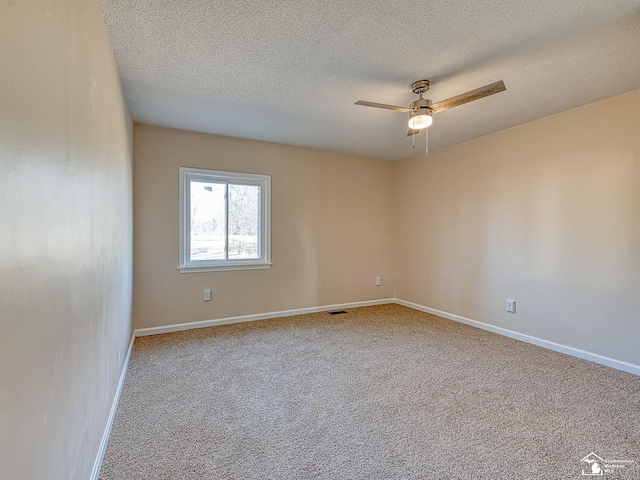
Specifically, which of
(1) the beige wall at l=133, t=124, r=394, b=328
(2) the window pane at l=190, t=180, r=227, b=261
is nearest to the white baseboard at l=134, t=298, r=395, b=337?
(1) the beige wall at l=133, t=124, r=394, b=328

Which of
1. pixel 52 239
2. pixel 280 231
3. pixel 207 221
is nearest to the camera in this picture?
pixel 52 239

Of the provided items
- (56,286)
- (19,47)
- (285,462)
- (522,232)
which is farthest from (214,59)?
(522,232)

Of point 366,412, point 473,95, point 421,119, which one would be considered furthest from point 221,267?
point 473,95

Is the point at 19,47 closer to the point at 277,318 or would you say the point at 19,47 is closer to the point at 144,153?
the point at 144,153

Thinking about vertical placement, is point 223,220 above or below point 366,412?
above

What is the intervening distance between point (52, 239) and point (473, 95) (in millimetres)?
2550

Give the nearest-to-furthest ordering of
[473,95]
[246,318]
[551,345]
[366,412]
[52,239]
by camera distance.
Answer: [52,239], [366,412], [473,95], [551,345], [246,318]

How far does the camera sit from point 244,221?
4.34 metres

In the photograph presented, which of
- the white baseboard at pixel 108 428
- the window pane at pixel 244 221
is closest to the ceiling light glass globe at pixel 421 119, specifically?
the window pane at pixel 244 221

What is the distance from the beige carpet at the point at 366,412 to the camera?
1659 millimetres

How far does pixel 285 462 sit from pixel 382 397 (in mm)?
921

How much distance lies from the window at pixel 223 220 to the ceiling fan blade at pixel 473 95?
254 cm

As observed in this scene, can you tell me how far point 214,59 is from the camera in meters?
2.28

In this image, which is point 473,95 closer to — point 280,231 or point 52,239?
point 52,239
